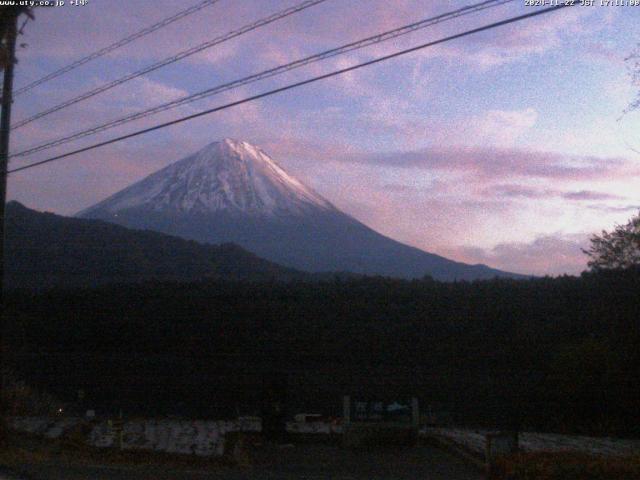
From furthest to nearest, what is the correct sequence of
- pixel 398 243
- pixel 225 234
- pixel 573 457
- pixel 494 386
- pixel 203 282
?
pixel 398 243
pixel 225 234
pixel 203 282
pixel 494 386
pixel 573 457

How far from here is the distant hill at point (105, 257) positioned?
64312 millimetres

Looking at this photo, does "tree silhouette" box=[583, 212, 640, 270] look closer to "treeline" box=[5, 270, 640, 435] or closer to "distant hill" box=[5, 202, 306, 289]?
"treeline" box=[5, 270, 640, 435]

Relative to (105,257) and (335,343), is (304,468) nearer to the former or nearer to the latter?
(335,343)

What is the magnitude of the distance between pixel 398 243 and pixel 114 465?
11514 cm

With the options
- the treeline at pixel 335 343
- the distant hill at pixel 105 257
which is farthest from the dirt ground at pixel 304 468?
the distant hill at pixel 105 257

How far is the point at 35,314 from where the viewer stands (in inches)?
1842

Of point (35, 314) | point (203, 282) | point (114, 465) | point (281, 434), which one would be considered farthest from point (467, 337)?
point (114, 465)

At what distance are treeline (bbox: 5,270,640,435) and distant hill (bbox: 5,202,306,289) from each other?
1450 centimetres

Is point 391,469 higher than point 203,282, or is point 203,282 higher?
point 203,282

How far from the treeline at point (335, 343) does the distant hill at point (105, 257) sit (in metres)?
14.5

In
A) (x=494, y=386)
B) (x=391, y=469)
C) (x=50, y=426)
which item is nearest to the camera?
(x=391, y=469)

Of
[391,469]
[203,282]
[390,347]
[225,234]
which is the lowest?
[391,469]

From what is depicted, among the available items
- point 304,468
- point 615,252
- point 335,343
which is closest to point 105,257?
point 335,343

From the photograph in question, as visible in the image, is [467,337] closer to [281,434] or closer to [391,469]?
[281,434]
